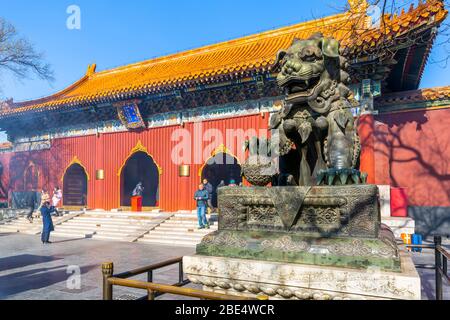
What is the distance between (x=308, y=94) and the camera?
2.70m

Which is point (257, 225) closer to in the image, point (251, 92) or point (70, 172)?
point (251, 92)

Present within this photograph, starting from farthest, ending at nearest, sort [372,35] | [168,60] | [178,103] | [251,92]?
[168,60] < [178,103] < [251,92] < [372,35]

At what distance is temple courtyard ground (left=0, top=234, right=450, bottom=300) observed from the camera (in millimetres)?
4969

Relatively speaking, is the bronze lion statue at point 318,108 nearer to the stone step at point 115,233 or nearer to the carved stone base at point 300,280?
the carved stone base at point 300,280

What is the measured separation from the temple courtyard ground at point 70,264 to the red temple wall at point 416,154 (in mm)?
2714

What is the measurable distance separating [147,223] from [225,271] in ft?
31.9

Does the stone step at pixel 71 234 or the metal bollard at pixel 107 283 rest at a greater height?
the metal bollard at pixel 107 283

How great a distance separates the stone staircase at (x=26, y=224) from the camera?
13.1 meters

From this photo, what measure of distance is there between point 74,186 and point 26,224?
3121 mm

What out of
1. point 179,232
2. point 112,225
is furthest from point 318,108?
point 112,225

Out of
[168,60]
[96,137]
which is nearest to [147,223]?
[96,137]

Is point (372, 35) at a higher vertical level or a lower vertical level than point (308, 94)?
higher

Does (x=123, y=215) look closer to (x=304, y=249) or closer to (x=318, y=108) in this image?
(x=318, y=108)

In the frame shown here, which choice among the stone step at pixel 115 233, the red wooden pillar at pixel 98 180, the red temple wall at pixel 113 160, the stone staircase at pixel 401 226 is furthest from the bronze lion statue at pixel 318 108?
the red wooden pillar at pixel 98 180
